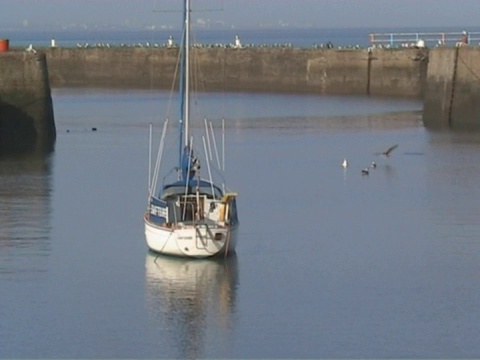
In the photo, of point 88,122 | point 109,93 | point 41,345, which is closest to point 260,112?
point 88,122

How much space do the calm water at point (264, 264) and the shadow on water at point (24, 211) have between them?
45 millimetres

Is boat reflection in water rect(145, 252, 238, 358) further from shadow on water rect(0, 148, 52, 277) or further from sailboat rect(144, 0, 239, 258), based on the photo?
shadow on water rect(0, 148, 52, 277)

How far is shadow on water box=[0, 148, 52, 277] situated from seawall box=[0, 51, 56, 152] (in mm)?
1336

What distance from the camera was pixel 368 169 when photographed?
107 feet

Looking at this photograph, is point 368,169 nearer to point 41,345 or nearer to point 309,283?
point 309,283

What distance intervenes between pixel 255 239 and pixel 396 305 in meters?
4.56

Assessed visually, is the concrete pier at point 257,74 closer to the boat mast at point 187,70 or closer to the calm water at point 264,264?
the calm water at point 264,264

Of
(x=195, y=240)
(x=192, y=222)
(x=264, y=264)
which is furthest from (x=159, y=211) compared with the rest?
(x=264, y=264)

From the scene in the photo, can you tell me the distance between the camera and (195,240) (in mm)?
20969

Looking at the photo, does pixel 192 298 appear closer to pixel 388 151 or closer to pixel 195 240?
pixel 195 240

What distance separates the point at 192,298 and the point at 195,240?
159 cm

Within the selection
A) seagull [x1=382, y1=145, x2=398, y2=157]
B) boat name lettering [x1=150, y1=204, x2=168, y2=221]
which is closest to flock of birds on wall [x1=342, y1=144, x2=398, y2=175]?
seagull [x1=382, y1=145, x2=398, y2=157]

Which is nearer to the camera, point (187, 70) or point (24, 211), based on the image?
point (187, 70)

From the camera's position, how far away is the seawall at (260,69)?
170ft
